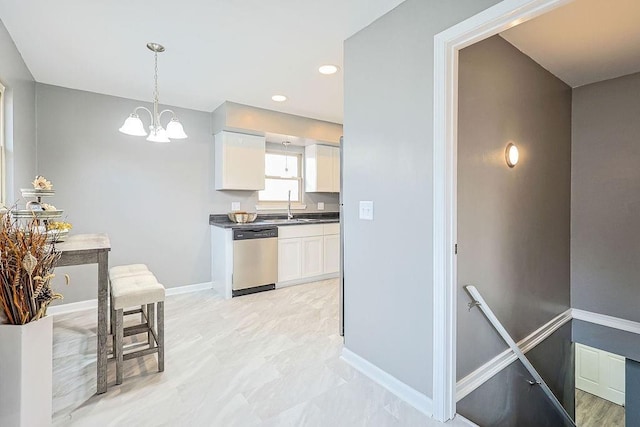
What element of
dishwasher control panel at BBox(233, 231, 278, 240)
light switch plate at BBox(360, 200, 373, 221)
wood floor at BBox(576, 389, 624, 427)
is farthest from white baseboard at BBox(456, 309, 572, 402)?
dishwasher control panel at BBox(233, 231, 278, 240)

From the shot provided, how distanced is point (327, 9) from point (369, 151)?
92cm

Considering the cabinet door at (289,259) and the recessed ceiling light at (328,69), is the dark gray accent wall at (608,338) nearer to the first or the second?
the cabinet door at (289,259)

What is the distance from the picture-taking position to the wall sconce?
93.7 inches

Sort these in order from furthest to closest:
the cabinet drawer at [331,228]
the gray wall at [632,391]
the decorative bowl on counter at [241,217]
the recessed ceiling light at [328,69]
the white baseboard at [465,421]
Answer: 1. the cabinet drawer at [331,228]
2. the decorative bowl on counter at [241,217]
3. the gray wall at [632,391]
4. the recessed ceiling light at [328,69]
5. the white baseboard at [465,421]

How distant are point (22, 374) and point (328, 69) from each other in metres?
2.82

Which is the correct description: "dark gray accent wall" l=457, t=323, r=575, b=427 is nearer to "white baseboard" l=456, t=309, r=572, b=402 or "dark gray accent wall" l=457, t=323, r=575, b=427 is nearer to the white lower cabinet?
"white baseboard" l=456, t=309, r=572, b=402

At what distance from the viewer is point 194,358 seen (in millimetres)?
2361

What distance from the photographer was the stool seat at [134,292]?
1.98m

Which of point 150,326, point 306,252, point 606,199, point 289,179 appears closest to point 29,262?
point 150,326

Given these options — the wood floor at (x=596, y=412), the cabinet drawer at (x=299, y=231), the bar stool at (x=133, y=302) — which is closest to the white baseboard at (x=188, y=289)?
the cabinet drawer at (x=299, y=231)

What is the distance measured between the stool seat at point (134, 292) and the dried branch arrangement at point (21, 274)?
65 centimetres

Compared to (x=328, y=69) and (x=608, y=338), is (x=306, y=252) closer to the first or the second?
(x=328, y=69)

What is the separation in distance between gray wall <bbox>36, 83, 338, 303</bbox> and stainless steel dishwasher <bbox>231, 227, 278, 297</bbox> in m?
0.65

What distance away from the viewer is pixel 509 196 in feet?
8.00
